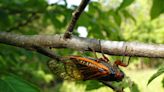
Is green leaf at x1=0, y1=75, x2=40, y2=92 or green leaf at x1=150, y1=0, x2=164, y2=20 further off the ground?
green leaf at x1=150, y1=0, x2=164, y2=20

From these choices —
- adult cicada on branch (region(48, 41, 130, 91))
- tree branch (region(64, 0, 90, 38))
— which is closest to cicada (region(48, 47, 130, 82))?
adult cicada on branch (region(48, 41, 130, 91))

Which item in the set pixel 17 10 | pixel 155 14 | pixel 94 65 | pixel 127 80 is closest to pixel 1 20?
pixel 17 10

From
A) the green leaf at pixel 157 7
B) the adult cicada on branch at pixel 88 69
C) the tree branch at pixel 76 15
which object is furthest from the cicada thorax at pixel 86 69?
the green leaf at pixel 157 7

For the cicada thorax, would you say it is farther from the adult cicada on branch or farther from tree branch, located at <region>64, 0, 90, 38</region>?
tree branch, located at <region>64, 0, 90, 38</region>

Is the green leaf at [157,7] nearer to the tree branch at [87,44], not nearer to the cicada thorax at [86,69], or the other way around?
the cicada thorax at [86,69]

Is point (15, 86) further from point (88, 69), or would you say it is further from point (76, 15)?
point (76, 15)

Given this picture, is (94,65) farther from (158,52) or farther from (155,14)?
(155,14)

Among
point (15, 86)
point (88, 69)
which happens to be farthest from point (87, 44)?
point (15, 86)
